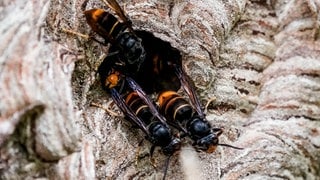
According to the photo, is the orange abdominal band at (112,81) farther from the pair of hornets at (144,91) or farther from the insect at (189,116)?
the insect at (189,116)

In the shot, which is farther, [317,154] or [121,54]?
[317,154]

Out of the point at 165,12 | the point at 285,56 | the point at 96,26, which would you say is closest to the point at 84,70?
the point at 96,26

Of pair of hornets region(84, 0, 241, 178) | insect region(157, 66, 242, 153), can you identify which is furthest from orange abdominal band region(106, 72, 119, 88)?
insect region(157, 66, 242, 153)

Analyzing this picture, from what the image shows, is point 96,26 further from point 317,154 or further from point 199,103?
point 317,154

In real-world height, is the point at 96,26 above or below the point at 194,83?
above

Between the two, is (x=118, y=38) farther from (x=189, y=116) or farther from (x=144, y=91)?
(x=189, y=116)

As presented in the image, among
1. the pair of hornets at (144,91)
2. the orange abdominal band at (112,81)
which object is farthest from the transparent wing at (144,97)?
the orange abdominal band at (112,81)

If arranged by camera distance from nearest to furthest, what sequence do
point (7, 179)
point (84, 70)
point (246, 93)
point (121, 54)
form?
point (7, 179)
point (84, 70)
point (121, 54)
point (246, 93)

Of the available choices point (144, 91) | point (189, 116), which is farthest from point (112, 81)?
point (189, 116)
